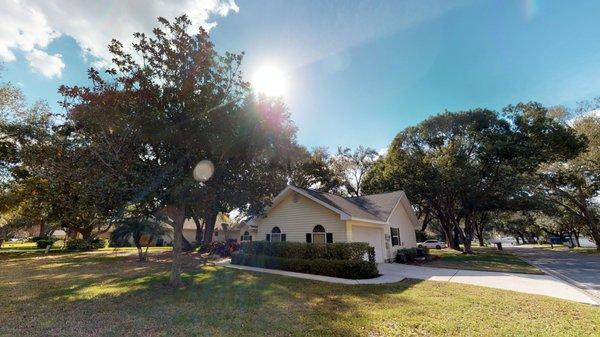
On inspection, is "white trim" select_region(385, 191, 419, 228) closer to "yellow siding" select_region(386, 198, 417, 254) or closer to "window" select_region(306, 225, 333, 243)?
"yellow siding" select_region(386, 198, 417, 254)

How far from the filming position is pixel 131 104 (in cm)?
1022

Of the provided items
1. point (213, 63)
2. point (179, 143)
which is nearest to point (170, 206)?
point (179, 143)

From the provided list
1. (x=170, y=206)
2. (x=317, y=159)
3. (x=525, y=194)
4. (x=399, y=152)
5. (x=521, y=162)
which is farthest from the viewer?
(x=317, y=159)

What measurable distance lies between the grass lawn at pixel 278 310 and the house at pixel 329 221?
6512mm

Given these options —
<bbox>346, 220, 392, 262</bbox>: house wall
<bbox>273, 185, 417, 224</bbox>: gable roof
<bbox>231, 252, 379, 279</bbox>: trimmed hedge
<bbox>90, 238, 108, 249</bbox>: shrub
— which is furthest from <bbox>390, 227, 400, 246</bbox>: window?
<bbox>90, 238, 108, 249</bbox>: shrub

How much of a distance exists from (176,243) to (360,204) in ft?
51.9

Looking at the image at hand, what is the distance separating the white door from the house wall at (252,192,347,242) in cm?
141

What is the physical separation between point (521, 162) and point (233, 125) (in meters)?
29.4

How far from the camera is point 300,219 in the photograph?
20.1 meters

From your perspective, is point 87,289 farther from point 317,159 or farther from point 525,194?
point 525,194

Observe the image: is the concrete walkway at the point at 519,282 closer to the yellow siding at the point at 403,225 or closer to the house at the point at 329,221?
the house at the point at 329,221

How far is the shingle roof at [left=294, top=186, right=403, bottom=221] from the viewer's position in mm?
19891

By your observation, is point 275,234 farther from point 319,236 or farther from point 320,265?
point 320,265

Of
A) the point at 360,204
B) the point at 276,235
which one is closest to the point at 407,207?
the point at 360,204
